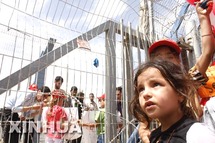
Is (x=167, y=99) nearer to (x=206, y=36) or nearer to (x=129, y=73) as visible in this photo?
(x=206, y=36)

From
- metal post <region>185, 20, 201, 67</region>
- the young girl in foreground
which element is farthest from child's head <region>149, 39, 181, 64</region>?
metal post <region>185, 20, 201, 67</region>

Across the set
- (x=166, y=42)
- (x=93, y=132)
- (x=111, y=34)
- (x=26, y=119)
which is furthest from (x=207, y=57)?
(x=26, y=119)

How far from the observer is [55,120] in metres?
2.42

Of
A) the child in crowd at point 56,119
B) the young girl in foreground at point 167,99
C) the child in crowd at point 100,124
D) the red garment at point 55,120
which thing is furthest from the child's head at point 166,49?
the red garment at point 55,120

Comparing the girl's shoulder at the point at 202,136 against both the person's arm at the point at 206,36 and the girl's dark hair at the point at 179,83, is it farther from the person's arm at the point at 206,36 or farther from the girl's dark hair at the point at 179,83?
the person's arm at the point at 206,36

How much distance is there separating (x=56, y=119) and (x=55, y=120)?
0.5 inches

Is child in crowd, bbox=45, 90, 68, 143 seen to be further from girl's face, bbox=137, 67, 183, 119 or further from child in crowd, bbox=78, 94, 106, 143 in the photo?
girl's face, bbox=137, 67, 183, 119

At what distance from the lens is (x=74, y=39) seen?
2.02 meters

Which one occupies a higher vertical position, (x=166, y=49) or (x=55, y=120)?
(x=166, y=49)

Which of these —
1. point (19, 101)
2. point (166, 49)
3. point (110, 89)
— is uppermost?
point (166, 49)

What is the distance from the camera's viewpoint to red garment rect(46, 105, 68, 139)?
2.40m

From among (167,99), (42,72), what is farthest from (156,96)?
(42,72)

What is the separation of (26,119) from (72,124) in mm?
491

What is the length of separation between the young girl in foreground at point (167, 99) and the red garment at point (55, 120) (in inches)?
62.4
